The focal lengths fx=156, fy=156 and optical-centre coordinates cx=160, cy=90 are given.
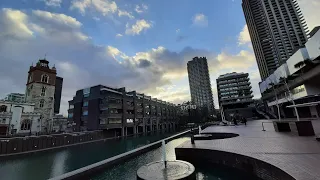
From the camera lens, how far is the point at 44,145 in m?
34.9

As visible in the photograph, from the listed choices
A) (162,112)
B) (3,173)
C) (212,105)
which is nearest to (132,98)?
(162,112)

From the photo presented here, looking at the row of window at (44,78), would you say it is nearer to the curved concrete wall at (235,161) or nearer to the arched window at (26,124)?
the arched window at (26,124)

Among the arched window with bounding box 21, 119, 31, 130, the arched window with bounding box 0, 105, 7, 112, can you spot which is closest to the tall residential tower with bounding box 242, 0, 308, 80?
the arched window with bounding box 21, 119, 31, 130

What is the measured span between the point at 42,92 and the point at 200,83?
5440 inches

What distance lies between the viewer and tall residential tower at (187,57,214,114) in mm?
162375

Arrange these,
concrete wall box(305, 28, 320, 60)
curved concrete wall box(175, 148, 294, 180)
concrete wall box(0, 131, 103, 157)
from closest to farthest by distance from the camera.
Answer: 1. curved concrete wall box(175, 148, 294, 180)
2. concrete wall box(0, 131, 103, 157)
3. concrete wall box(305, 28, 320, 60)

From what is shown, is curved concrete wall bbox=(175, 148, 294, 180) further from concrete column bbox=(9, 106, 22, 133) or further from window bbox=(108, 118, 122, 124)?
concrete column bbox=(9, 106, 22, 133)

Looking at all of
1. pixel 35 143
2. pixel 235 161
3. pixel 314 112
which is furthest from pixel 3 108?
pixel 314 112

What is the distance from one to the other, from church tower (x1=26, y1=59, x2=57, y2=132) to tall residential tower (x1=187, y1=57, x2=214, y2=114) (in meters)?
121

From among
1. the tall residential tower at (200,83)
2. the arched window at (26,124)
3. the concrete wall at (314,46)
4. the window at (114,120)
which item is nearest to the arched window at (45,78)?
the arched window at (26,124)

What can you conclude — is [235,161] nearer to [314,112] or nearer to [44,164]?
[44,164]

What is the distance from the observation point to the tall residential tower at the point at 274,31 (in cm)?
12312

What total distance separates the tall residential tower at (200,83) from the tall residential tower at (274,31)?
50.2m

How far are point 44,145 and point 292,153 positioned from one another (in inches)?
1700
